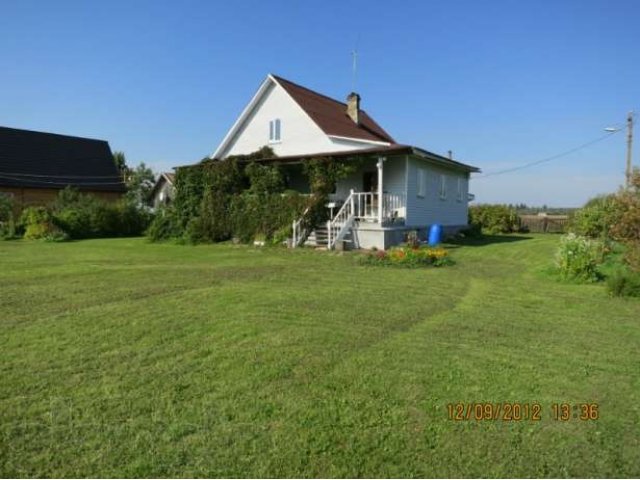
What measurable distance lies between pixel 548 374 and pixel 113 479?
367 centimetres

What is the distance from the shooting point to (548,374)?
13.9 feet

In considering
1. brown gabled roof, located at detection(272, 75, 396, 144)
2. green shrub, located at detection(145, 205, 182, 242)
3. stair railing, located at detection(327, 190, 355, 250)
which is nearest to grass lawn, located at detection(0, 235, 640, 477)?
stair railing, located at detection(327, 190, 355, 250)

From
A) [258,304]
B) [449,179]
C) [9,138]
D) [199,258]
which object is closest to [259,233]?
[199,258]

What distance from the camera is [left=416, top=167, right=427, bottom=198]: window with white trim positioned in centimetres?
1942

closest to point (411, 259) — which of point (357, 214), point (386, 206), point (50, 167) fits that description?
point (357, 214)

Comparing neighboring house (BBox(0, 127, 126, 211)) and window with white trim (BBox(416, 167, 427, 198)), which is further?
neighboring house (BBox(0, 127, 126, 211))

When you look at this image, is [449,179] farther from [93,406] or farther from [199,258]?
[93,406]

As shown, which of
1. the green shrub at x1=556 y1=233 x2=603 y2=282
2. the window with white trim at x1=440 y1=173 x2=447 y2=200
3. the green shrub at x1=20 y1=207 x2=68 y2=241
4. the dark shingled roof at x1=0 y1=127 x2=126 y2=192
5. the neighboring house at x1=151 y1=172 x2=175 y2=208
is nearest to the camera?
the green shrub at x1=556 y1=233 x2=603 y2=282

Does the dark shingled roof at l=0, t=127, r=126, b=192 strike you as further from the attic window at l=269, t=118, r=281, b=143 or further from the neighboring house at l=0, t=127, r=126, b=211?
the attic window at l=269, t=118, r=281, b=143

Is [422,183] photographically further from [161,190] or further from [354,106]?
[161,190]

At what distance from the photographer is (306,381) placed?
3971mm

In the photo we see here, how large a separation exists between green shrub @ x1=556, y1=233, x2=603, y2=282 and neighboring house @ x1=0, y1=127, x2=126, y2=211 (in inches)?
1302

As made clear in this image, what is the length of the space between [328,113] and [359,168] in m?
5.01

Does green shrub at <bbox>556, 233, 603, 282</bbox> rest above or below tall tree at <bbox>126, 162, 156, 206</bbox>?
below
